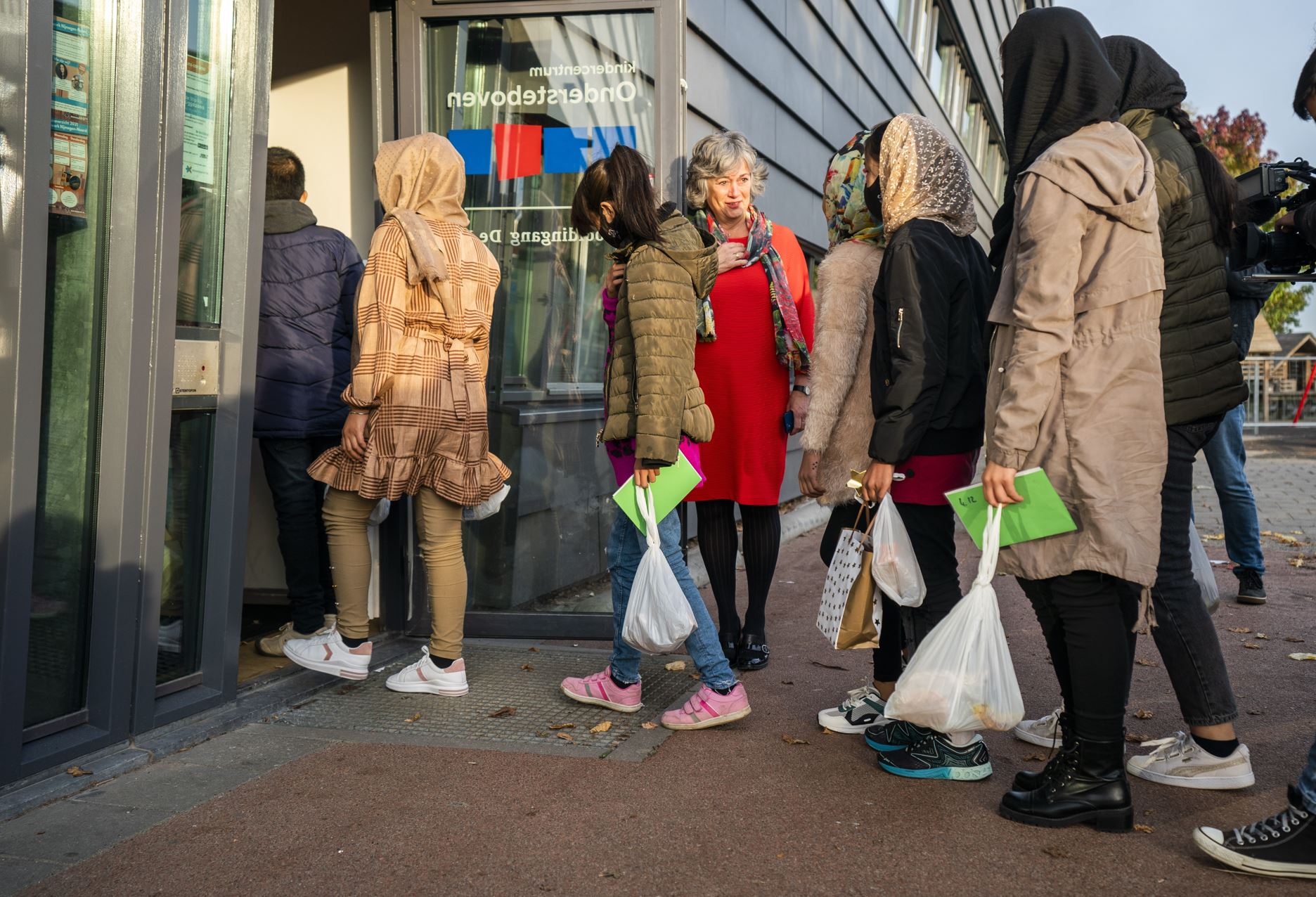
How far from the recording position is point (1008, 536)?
3.07 m

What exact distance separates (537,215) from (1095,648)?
11.0 feet

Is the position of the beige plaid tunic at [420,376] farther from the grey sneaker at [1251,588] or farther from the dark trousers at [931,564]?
the grey sneaker at [1251,588]

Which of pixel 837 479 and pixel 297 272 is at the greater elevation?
pixel 297 272

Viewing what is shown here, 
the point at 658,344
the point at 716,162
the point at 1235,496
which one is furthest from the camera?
the point at 1235,496

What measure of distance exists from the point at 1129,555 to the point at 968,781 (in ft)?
3.05

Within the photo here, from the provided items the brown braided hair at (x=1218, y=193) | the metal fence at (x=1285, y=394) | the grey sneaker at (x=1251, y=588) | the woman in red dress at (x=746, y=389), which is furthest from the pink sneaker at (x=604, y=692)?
the metal fence at (x=1285, y=394)

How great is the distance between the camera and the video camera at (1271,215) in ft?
10.9

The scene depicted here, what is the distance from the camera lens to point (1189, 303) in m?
3.14

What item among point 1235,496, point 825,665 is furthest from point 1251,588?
point 825,665

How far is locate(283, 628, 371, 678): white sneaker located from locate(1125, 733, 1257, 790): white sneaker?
8.99ft

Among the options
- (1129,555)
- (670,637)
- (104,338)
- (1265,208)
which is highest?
(1265,208)

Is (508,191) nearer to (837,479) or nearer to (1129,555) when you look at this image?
(837,479)

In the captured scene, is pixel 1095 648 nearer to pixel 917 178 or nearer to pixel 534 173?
pixel 917 178

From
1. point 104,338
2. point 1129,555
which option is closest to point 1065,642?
point 1129,555
